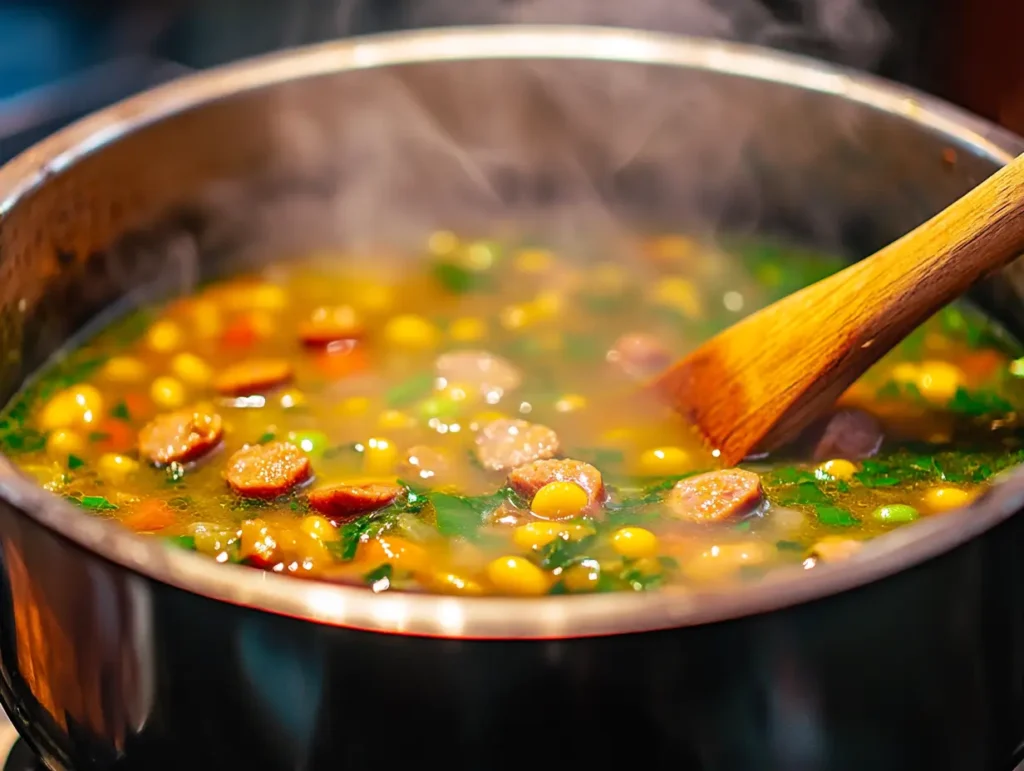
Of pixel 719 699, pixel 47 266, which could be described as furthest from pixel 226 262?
pixel 719 699

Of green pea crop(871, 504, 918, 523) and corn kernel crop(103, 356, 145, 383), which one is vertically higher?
corn kernel crop(103, 356, 145, 383)

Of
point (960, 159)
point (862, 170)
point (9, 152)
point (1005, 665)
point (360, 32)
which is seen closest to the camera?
point (1005, 665)

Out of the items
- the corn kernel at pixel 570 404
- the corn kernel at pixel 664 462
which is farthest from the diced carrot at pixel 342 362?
the corn kernel at pixel 664 462

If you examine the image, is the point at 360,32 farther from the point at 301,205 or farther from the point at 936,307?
the point at 936,307

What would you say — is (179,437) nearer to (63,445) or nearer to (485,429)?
(63,445)

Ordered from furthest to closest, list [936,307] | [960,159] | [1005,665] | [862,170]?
1. [862,170]
2. [960,159]
3. [936,307]
4. [1005,665]

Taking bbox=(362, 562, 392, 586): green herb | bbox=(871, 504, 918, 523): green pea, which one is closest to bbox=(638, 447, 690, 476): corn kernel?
bbox=(871, 504, 918, 523): green pea

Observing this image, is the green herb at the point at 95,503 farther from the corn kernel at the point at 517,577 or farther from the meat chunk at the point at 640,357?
the meat chunk at the point at 640,357

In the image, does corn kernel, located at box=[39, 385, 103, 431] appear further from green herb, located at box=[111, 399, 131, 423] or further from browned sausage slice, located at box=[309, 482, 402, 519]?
browned sausage slice, located at box=[309, 482, 402, 519]
